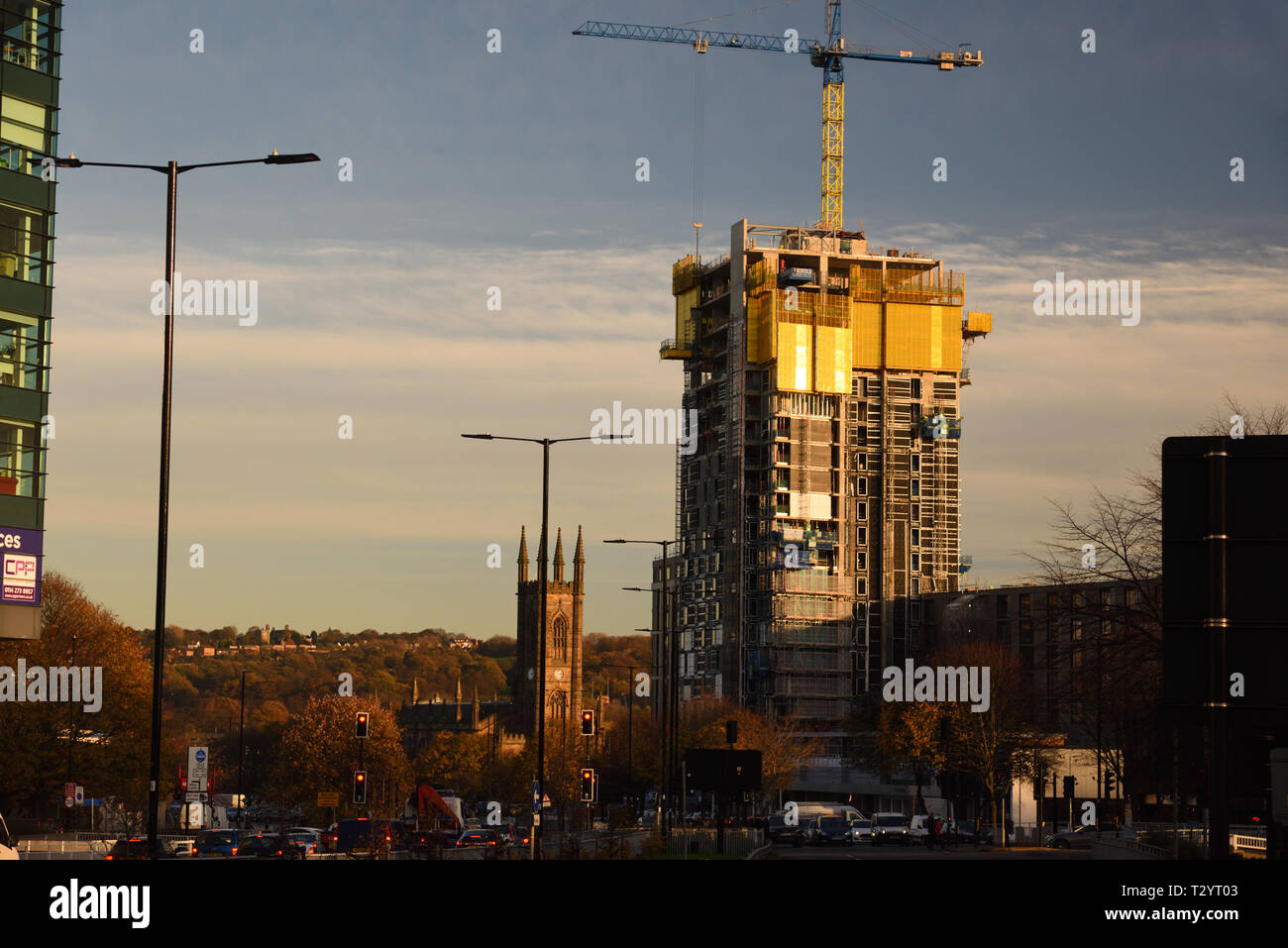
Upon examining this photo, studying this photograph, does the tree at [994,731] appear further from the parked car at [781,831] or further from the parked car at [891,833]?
the parked car at [781,831]

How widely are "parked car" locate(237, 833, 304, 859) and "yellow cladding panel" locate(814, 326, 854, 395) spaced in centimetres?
12494

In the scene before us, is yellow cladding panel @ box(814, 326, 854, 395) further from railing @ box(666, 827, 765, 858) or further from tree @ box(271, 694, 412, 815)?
railing @ box(666, 827, 765, 858)

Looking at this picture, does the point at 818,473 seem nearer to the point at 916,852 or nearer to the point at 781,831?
the point at 781,831

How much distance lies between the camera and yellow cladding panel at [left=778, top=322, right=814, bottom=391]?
604 ft

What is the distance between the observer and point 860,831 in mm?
78062

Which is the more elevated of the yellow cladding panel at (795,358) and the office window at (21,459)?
the yellow cladding panel at (795,358)

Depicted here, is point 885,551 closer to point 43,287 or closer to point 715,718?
point 715,718

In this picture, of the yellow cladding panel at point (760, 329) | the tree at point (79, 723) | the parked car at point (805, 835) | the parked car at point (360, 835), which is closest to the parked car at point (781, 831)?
the parked car at point (805, 835)

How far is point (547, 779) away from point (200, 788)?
82.3 meters

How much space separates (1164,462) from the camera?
1288 centimetres

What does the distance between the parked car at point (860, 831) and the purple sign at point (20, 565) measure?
36548 millimetres

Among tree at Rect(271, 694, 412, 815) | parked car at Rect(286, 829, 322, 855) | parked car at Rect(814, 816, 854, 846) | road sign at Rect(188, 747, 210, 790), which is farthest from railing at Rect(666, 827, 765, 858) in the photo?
tree at Rect(271, 694, 412, 815)

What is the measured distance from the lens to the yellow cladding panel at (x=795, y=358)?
184125 mm
